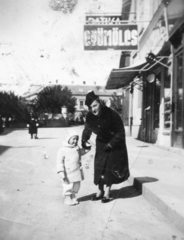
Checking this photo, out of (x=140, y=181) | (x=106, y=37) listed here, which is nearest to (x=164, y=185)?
(x=140, y=181)

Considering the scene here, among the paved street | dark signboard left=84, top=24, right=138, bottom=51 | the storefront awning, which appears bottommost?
the paved street

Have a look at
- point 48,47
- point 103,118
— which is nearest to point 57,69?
point 48,47

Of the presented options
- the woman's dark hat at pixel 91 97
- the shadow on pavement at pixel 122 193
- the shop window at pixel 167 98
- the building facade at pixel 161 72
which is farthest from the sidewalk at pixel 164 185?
the shop window at pixel 167 98

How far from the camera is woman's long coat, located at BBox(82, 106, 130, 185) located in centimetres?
407

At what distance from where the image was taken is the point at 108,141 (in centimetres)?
415

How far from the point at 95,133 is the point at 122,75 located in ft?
26.7

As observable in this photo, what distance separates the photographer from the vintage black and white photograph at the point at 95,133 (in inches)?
132

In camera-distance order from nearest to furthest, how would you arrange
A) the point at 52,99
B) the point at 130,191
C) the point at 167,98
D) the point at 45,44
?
1. the point at 130,191
2. the point at 45,44
3. the point at 167,98
4. the point at 52,99

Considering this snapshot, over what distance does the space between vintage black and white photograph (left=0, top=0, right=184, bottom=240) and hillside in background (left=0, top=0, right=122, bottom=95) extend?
0.03 m

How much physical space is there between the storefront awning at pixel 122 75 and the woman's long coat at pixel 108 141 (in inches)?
268

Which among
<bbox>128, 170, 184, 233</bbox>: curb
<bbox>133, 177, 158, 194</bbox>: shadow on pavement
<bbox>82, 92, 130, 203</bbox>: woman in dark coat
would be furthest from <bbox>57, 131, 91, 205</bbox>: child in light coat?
<bbox>133, 177, 158, 194</bbox>: shadow on pavement

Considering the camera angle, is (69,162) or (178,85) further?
(178,85)

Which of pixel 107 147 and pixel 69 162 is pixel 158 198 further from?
pixel 69 162

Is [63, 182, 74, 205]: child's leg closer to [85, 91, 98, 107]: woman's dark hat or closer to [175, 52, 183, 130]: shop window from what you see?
[85, 91, 98, 107]: woman's dark hat
